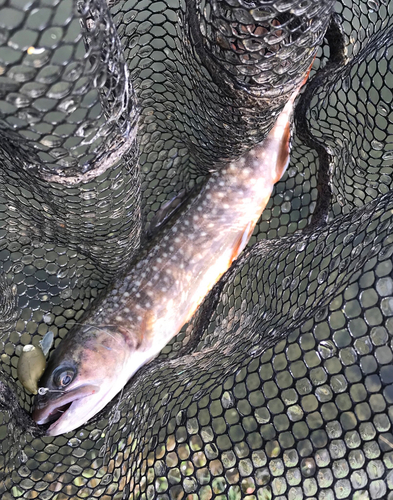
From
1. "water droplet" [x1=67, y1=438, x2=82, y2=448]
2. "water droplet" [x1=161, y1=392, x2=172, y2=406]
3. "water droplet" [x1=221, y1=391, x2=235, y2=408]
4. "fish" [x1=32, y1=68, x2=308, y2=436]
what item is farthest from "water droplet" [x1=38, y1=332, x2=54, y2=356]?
"water droplet" [x1=221, y1=391, x2=235, y2=408]

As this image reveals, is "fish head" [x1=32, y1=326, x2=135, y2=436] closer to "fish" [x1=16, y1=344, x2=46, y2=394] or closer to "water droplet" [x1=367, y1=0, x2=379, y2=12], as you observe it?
"fish" [x1=16, y1=344, x2=46, y2=394]

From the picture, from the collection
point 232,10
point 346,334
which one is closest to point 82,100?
point 232,10

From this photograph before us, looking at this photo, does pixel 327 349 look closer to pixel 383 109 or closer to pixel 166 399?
pixel 166 399

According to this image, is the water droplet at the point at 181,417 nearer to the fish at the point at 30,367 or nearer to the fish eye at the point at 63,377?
the fish eye at the point at 63,377

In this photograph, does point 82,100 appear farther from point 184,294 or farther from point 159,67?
point 184,294

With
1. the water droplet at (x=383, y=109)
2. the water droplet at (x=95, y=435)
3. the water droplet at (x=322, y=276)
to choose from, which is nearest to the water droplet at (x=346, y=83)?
the water droplet at (x=383, y=109)
